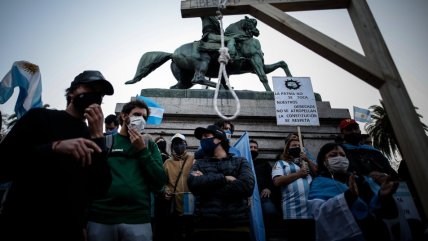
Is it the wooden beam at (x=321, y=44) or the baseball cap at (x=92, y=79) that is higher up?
the wooden beam at (x=321, y=44)

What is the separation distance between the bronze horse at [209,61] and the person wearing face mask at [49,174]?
6899 mm

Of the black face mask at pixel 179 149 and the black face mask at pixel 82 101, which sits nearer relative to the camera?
the black face mask at pixel 82 101

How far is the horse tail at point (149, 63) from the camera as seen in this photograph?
29.2 ft

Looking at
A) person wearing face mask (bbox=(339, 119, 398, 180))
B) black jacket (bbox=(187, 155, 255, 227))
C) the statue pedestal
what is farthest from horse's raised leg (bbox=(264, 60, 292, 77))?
black jacket (bbox=(187, 155, 255, 227))

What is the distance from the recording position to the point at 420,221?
2.92 metres

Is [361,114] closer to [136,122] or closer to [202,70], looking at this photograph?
[202,70]

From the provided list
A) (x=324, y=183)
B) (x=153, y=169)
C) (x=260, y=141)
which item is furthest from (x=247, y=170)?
(x=260, y=141)

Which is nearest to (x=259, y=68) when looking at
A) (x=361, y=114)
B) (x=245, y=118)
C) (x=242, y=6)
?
(x=245, y=118)

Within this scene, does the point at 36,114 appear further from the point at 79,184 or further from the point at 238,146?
the point at 238,146

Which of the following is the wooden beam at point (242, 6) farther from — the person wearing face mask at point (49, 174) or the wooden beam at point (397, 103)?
the person wearing face mask at point (49, 174)

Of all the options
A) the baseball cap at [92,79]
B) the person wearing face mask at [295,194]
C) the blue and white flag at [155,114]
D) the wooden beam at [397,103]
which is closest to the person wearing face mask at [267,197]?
the person wearing face mask at [295,194]

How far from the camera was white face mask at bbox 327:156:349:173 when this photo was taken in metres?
3.01

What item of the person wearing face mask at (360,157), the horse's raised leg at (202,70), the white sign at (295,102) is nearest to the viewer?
the person wearing face mask at (360,157)

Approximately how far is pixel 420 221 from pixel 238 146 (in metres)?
A: 2.72
